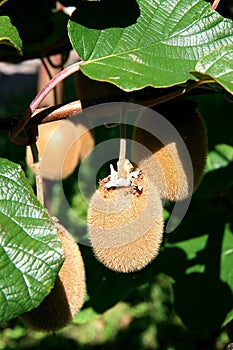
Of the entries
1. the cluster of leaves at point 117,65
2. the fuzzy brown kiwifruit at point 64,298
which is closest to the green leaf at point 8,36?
the cluster of leaves at point 117,65

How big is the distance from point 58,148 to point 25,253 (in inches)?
26.7

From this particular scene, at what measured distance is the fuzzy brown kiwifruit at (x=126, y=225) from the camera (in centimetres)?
92

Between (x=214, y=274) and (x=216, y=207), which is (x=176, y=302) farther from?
(x=216, y=207)

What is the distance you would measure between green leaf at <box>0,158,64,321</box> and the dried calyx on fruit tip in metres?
0.13

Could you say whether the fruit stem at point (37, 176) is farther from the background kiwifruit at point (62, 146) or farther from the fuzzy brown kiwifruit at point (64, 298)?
the background kiwifruit at point (62, 146)

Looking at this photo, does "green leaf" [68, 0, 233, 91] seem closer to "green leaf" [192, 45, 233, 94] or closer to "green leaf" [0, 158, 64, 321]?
"green leaf" [192, 45, 233, 94]

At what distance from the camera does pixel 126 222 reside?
36.0 inches

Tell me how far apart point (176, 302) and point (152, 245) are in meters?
0.54

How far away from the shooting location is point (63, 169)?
4.93ft

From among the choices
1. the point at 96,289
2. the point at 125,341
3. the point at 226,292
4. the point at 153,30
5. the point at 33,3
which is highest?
the point at 153,30

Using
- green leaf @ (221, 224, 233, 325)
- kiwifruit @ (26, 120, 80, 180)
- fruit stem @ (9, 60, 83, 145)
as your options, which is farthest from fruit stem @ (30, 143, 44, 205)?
green leaf @ (221, 224, 233, 325)

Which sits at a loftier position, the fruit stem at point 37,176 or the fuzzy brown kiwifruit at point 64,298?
the fruit stem at point 37,176

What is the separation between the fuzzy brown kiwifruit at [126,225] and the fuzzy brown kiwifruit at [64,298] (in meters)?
0.05

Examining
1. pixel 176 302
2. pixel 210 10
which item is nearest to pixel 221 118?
pixel 176 302
